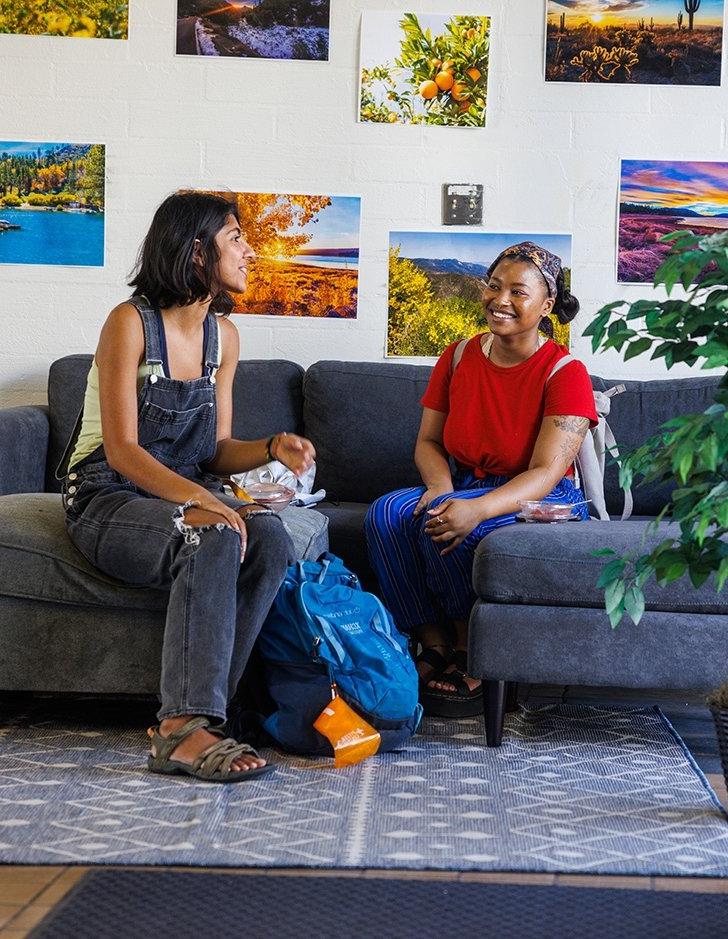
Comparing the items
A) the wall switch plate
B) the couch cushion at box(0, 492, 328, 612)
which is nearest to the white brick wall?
the wall switch plate

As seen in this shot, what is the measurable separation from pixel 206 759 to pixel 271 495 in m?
0.75

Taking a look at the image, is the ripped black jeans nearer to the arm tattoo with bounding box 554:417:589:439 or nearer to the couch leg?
the couch leg

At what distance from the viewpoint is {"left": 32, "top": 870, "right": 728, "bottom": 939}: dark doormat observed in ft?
5.27

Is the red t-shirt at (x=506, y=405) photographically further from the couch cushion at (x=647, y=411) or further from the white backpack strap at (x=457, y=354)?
the couch cushion at (x=647, y=411)

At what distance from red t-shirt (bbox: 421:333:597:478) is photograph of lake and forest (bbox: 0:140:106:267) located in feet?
4.48

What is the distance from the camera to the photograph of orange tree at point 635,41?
3.70 metres

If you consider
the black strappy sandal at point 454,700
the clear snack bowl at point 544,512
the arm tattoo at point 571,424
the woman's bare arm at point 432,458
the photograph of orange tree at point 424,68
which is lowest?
the black strappy sandal at point 454,700

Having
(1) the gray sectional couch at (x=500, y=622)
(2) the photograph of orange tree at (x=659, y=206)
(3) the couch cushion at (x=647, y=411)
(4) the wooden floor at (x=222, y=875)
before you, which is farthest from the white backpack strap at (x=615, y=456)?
(4) the wooden floor at (x=222, y=875)

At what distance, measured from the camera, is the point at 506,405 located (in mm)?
3020

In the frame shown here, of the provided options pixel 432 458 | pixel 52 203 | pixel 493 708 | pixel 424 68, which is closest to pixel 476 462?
pixel 432 458

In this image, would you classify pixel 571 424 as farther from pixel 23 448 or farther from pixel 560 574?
pixel 23 448

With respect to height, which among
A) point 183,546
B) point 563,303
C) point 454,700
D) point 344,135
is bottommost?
point 454,700

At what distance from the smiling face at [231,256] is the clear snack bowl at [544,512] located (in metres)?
0.80

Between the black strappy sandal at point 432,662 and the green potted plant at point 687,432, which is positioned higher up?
the green potted plant at point 687,432
